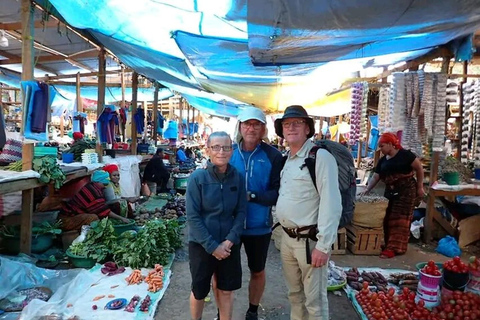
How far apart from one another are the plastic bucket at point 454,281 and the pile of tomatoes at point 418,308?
6 centimetres

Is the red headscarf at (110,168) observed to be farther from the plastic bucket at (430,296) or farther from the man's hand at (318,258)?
the plastic bucket at (430,296)

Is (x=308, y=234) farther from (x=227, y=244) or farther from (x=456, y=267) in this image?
(x=456, y=267)

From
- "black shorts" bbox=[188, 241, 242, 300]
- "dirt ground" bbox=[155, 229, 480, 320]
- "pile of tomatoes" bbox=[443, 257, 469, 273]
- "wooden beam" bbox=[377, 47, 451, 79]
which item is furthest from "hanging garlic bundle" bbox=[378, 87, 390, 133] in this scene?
"black shorts" bbox=[188, 241, 242, 300]

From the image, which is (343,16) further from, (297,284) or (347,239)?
(347,239)

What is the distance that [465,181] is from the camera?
6.44 m

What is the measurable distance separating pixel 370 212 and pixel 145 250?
3327 millimetres

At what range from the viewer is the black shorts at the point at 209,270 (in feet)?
8.87

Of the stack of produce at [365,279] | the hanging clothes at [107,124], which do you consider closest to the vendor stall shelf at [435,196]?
the stack of produce at [365,279]

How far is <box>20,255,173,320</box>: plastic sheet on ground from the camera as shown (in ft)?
10.7

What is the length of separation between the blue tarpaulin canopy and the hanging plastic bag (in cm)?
289

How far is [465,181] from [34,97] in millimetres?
7154

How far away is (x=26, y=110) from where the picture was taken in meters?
4.54

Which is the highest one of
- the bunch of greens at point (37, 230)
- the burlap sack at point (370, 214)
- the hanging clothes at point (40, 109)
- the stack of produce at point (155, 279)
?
the hanging clothes at point (40, 109)

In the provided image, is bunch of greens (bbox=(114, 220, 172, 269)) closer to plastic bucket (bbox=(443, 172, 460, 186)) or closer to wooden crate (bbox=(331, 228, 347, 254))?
wooden crate (bbox=(331, 228, 347, 254))
